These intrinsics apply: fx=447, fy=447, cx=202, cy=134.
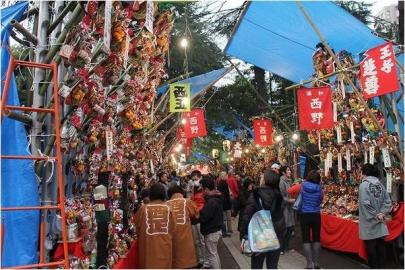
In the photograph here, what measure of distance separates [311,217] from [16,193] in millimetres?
5768

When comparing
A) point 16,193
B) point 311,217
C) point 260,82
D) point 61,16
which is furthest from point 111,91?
point 260,82

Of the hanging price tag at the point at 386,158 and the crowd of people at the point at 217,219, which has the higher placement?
the hanging price tag at the point at 386,158

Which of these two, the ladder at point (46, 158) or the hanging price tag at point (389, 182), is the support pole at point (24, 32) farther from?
the hanging price tag at point (389, 182)

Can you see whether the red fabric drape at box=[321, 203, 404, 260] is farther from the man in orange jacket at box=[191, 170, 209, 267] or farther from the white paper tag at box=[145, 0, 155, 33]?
the white paper tag at box=[145, 0, 155, 33]

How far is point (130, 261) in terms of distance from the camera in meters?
7.97

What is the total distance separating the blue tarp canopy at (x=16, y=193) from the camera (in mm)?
4918

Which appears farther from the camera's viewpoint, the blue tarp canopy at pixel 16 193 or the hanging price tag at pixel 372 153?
the hanging price tag at pixel 372 153

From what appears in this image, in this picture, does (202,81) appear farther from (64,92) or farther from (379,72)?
(64,92)

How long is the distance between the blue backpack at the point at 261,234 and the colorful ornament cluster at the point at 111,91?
241 cm

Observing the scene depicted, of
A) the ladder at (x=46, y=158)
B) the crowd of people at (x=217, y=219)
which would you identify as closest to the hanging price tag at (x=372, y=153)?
the crowd of people at (x=217, y=219)

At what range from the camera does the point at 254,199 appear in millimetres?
6500

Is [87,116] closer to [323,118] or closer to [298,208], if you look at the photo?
[298,208]

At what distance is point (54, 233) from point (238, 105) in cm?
1898

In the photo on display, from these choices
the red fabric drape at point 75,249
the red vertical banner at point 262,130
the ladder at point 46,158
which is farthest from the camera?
the red vertical banner at point 262,130
